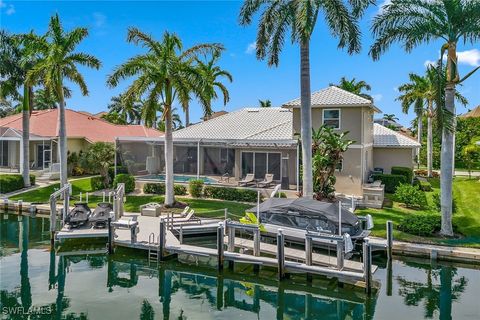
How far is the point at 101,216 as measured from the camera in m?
18.7

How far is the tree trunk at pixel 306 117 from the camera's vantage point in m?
19.8

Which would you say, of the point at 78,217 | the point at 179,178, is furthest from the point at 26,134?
the point at 78,217

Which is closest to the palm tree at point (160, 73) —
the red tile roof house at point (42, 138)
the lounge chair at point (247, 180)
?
the lounge chair at point (247, 180)

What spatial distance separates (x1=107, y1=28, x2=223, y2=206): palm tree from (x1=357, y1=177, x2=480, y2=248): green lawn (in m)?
12.1

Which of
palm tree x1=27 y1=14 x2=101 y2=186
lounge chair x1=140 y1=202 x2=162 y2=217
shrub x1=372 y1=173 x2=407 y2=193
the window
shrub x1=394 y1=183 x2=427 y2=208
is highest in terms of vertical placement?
palm tree x1=27 y1=14 x2=101 y2=186

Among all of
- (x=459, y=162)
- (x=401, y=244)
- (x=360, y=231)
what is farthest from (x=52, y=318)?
(x=459, y=162)

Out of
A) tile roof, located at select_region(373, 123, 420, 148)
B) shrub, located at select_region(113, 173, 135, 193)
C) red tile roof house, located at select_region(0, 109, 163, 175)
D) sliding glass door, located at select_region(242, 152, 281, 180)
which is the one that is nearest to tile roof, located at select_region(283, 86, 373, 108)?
sliding glass door, located at select_region(242, 152, 281, 180)

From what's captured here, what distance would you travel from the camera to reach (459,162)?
4828 centimetres

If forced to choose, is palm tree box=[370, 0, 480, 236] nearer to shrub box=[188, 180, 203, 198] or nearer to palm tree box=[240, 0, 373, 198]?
palm tree box=[240, 0, 373, 198]

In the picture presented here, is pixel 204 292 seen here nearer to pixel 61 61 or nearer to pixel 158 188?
pixel 158 188

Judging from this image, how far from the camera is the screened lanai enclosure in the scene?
27.2 meters

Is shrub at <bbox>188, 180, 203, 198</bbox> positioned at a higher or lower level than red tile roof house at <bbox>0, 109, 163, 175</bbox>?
lower

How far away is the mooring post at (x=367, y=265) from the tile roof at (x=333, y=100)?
13644mm

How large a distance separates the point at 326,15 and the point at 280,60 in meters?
3.30
